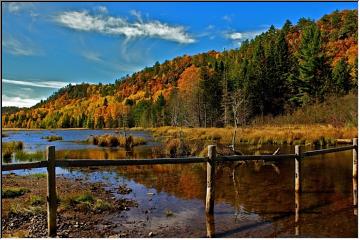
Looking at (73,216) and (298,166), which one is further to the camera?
(298,166)

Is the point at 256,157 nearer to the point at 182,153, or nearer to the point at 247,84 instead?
the point at 182,153

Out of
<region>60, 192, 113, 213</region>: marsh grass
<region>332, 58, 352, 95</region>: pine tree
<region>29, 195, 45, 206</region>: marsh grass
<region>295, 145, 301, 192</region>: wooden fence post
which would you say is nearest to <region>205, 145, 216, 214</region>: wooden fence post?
<region>60, 192, 113, 213</region>: marsh grass

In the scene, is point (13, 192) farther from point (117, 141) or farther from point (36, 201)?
point (117, 141)

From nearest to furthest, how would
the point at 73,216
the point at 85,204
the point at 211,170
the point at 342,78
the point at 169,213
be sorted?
the point at 211,170 < the point at 73,216 < the point at 169,213 < the point at 85,204 < the point at 342,78

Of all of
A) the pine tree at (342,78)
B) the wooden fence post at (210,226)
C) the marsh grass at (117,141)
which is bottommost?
the wooden fence post at (210,226)

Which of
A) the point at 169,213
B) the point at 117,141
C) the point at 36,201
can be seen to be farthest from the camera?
the point at 117,141

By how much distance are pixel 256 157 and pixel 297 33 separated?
121m

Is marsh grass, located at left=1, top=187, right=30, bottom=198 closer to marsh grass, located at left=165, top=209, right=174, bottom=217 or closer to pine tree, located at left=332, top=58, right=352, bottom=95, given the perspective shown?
marsh grass, located at left=165, top=209, right=174, bottom=217

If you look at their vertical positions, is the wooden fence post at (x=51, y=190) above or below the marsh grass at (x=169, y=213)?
above

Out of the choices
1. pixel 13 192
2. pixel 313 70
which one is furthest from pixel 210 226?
pixel 313 70

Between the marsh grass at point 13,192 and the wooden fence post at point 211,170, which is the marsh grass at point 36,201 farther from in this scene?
the wooden fence post at point 211,170

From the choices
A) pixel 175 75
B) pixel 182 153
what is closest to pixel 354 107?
pixel 182 153

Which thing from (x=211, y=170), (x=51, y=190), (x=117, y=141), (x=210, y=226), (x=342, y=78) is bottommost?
(x=210, y=226)

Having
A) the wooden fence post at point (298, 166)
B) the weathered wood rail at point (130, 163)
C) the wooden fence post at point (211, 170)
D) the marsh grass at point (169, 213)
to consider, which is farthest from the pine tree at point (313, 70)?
the wooden fence post at point (211, 170)
